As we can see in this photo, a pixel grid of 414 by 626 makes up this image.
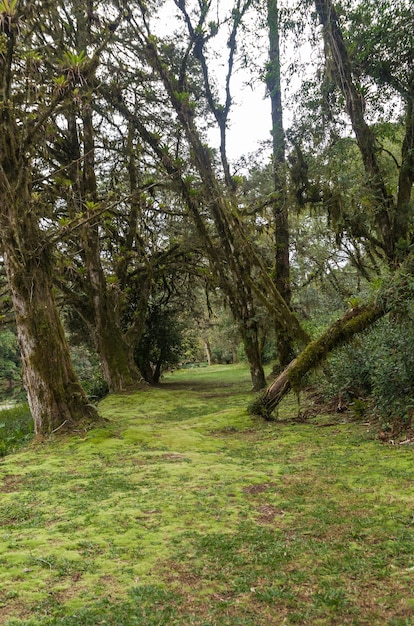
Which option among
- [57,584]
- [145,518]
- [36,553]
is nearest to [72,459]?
[145,518]

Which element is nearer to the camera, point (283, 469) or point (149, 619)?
point (149, 619)

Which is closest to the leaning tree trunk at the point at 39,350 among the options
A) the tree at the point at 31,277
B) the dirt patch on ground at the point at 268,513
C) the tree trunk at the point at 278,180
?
the tree at the point at 31,277

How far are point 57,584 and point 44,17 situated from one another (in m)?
11.1

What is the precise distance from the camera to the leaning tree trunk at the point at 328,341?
265 inches

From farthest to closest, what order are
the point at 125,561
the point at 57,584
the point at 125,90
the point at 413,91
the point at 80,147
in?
the point at 80,147, the point at 125,90, the point at 413,91, the point at 125,561, the point at 57,584

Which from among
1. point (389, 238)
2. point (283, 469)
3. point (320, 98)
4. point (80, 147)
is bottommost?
point (283, 469)

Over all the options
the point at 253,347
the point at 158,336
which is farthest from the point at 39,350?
the point at 158,336

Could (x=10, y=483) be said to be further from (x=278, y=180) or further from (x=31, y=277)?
(x=278, y=180)

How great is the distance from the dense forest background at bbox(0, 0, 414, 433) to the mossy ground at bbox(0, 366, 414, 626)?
5.73 ft

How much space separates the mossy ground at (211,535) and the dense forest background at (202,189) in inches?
68.8

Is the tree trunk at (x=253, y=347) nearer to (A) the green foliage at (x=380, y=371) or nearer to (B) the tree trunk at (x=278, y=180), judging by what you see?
(B) the tree trunk at (x=278, y=180)

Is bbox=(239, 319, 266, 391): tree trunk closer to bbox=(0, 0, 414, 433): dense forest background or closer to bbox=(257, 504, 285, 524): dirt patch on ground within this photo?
bbox=(0, 0, 414, 433): dense forest background

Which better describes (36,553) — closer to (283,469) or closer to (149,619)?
(149,619)

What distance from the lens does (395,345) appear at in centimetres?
641
